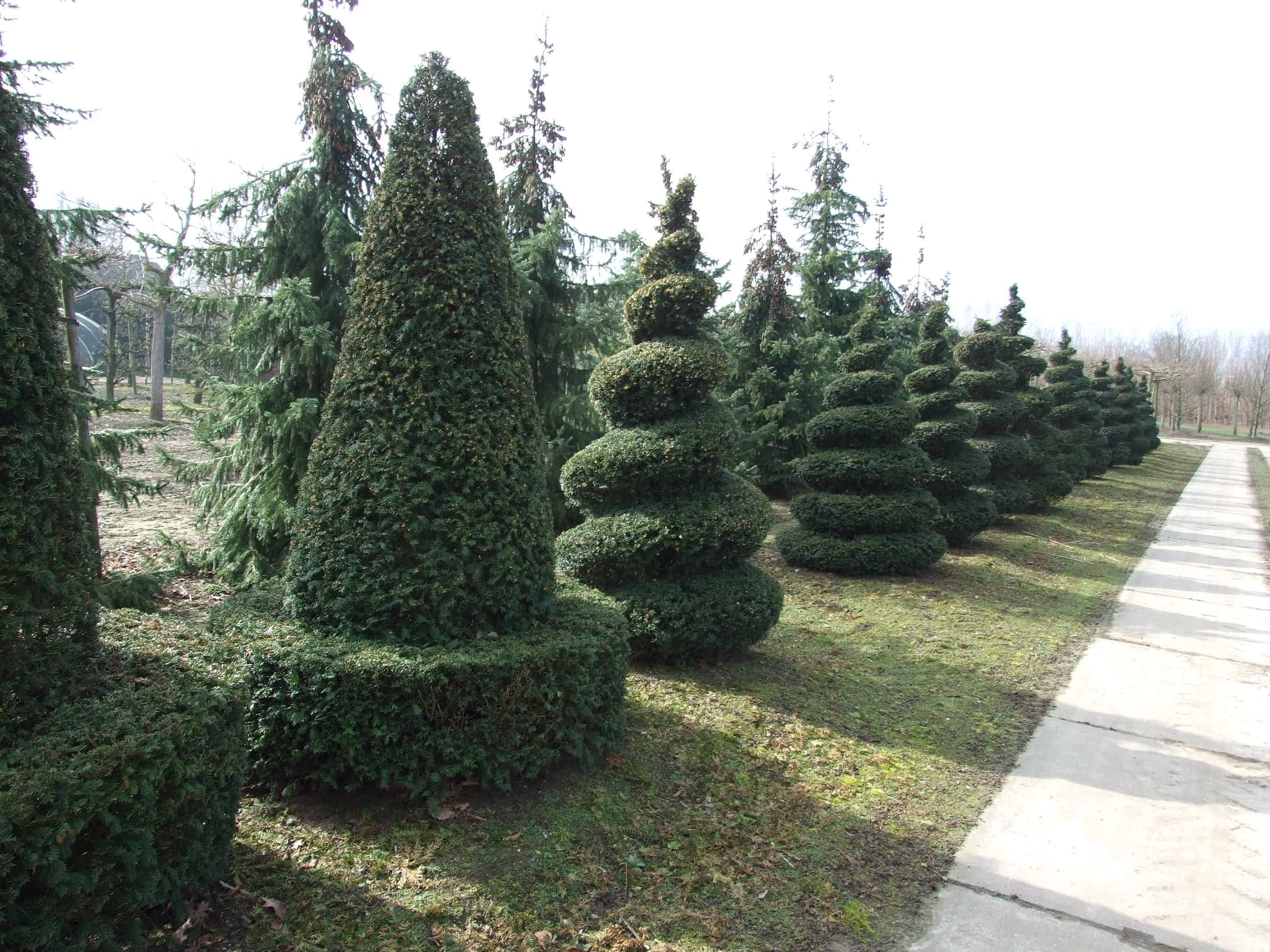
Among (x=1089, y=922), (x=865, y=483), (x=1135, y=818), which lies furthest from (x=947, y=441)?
(x=1089, y=922)

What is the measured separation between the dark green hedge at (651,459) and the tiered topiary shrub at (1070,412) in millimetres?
14670

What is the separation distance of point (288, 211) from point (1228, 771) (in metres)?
8.71

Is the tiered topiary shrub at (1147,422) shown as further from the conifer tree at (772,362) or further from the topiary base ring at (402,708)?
the topiary base ring at (402,708)

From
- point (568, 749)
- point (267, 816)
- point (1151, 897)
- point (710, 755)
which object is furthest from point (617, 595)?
point (1151, 897)

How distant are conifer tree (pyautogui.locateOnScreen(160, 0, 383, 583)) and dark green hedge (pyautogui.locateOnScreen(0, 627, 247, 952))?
477cm

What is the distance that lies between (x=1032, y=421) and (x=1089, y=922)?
48.7 feet

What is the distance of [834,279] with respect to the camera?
17.1m

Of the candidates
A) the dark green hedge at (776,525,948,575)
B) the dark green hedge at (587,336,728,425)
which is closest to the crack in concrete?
the dark green hedge at (587,336,728,425)

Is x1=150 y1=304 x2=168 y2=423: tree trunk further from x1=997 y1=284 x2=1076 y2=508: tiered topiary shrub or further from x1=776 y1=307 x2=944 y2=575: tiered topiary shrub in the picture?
x1=997 y1=284 x2=1076 y2=508: tiered topiary shrub

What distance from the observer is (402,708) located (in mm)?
3420

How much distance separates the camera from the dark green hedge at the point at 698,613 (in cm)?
561

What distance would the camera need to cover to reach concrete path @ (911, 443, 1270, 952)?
3311 millimetres

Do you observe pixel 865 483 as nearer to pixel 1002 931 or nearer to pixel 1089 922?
pixel 1089 922

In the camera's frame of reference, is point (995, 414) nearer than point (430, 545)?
No
